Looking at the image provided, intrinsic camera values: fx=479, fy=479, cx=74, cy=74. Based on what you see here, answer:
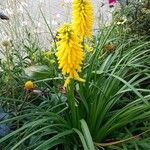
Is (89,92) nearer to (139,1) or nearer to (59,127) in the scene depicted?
(59,127)

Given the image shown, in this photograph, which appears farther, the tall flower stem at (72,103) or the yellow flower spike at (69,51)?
A: the tall flower stem at (72,103)

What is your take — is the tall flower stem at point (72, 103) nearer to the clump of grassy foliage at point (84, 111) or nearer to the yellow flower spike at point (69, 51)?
the clump of grassy foliage at point (84, 111)

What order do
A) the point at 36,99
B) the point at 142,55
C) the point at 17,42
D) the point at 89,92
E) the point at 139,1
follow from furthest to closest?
1. the point at 139,1
2. the point at 17,42
3. the point at 142,55
4. the point at 36,99
5. the point at 89,92

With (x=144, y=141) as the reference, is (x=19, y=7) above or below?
above

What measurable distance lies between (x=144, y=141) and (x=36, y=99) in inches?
35.6

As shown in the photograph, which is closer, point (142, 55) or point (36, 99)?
point (36, 99)

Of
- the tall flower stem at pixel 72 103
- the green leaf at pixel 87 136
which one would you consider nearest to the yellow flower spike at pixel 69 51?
the tall flower stem at pixel 72 103

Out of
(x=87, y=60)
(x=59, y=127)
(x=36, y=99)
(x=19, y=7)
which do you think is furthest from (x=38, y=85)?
(x=19, y=7)

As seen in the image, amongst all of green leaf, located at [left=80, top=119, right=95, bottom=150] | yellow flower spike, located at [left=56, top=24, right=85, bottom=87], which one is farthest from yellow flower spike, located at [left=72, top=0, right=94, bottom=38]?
green leaf, located at [left=80, top=119, right=95, bottom=150]

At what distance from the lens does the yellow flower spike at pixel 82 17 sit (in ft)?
8.89

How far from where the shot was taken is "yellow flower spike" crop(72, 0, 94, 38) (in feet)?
8.89

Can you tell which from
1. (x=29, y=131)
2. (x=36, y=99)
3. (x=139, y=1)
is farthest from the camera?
(x=139, y=1)

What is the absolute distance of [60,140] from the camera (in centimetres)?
275

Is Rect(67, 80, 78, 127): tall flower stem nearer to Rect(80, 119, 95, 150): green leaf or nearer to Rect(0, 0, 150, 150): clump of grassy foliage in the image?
Rect(0, 0, 150, 150): clump of grassy foliage
